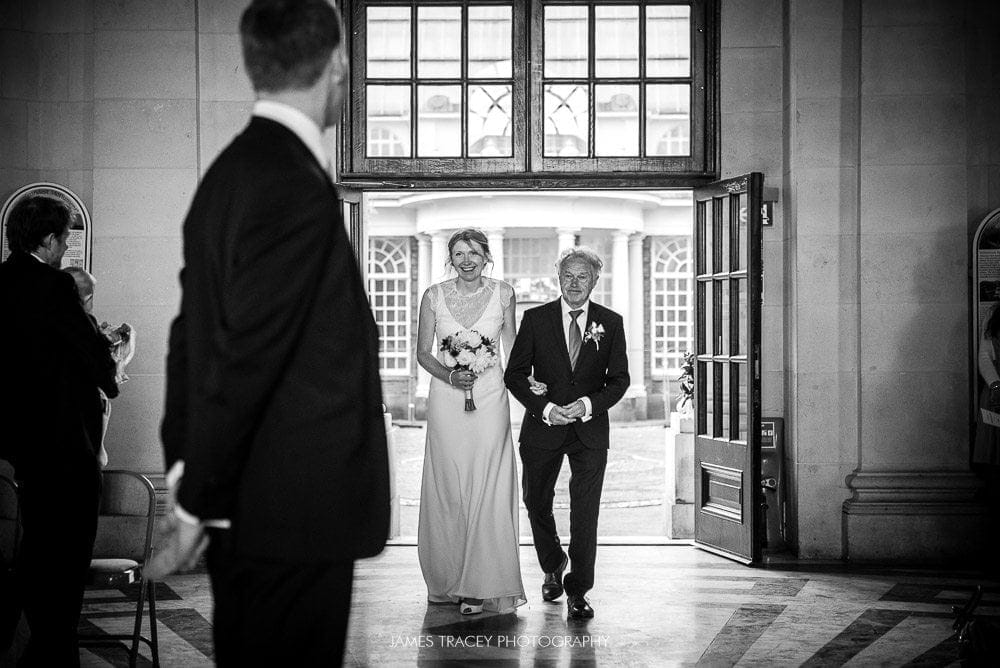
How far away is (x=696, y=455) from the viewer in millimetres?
8031

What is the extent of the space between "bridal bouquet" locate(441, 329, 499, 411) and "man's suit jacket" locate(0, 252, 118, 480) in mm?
2314

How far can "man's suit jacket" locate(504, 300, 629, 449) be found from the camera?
5.89 metres

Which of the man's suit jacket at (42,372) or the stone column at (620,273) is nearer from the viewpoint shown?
the man's suit jacket at (42,372)

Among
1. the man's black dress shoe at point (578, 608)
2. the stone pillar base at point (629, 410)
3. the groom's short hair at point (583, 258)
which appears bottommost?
the stone pillar base at point (629, 410)

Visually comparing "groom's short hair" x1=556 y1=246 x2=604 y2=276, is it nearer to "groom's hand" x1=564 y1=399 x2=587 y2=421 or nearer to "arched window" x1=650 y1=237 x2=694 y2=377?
"groom's hand" x1=564 y1=399 x2=587 y2=421

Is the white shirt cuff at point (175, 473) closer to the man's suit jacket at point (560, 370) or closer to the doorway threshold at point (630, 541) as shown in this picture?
the man's suit jacket at point (560, 370)

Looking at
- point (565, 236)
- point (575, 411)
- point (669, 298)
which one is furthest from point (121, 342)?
point (669, 298)

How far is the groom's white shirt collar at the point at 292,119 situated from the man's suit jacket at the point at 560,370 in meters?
3.74

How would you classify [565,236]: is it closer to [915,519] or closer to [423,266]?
[423,266]

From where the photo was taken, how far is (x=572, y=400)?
19.5 ft

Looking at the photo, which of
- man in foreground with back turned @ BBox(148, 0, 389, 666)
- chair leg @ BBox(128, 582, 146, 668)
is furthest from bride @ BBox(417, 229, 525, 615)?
man in foreground with back turned @ BBox(148, 0, 389, 666)

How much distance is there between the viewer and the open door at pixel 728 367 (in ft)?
23.7

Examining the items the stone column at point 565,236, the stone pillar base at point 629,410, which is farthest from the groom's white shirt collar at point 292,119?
the stone column at point 565,236

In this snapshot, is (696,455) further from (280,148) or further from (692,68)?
(280,148)
